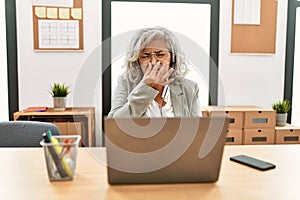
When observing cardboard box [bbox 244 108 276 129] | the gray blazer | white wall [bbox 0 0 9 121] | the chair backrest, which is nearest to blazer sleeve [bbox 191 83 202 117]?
the gray blazer

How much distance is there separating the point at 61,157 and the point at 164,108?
0.89 metres

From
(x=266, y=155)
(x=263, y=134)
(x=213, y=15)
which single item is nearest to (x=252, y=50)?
(x=213, y=15)

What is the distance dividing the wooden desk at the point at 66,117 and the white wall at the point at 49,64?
10.7 inches

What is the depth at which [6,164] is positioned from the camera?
1.09 m

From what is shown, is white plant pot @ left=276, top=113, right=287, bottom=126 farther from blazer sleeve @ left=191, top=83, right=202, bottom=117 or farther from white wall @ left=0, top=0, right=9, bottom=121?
white wall @ left=0, top=0, right=9, bottom=121

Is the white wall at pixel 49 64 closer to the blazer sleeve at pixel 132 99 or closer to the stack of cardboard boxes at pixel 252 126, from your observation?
the stack of cardboard boxes at pixel 252 126

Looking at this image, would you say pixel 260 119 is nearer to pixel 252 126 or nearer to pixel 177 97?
pixel 252 126

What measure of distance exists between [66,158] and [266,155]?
0.74 meters

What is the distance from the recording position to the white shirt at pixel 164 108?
168cm

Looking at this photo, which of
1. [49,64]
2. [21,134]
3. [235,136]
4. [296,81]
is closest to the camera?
[21,134]

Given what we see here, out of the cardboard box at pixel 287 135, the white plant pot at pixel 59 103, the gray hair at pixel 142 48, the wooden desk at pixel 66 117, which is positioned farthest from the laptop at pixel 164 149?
the cardboard box at pixel 287 135

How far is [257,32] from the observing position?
3537mm

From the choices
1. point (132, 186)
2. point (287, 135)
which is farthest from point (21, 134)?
point (287, 135)

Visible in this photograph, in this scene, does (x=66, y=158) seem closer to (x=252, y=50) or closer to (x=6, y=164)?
(x=6, y=164)
